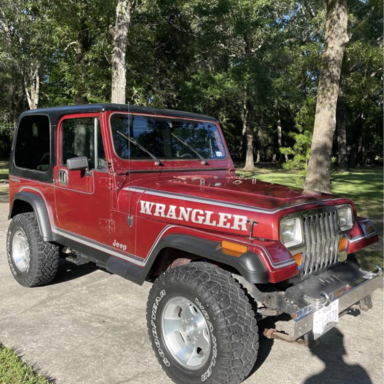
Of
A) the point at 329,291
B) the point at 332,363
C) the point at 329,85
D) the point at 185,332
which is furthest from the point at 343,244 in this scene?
the point at 329,85

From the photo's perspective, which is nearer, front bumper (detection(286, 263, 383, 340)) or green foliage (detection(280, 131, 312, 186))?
front bumper (detection(286, 263, 383, 340))

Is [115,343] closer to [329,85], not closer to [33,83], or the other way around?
[329,85]

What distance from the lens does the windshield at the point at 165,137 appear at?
3.48 meters

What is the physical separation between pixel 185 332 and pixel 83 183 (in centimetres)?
170

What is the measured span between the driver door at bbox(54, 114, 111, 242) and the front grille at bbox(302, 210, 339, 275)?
1.72 m

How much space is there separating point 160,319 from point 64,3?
432 inches

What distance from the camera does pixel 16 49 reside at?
14883 millimetres

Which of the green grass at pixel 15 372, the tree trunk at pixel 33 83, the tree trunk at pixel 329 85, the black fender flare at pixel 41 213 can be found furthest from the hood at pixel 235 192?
the tree trunk at pixel 33 83

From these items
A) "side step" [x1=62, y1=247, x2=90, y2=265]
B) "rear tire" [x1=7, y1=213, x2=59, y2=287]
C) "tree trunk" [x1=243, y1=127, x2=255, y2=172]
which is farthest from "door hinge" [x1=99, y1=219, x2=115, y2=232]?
"tree trunk" [x1=243, y1=127, x2=255, y2=172]

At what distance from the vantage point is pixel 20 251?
459 centimetres

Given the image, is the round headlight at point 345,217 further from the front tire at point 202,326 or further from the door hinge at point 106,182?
the door hinge at point 106,182

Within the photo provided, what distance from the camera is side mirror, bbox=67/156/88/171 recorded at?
338 cm

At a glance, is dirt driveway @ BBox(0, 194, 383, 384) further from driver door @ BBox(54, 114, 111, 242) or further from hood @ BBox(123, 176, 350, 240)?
hood @ BBox(123, 176, 350, 240)

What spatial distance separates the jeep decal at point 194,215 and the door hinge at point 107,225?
0.43 metres
